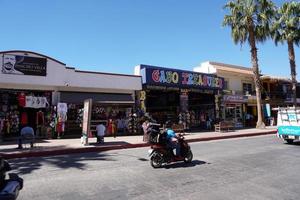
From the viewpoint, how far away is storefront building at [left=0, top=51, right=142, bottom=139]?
60.2 feet

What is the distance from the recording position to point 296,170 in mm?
9227

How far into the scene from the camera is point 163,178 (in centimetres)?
834

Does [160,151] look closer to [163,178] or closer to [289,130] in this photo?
[163,178]

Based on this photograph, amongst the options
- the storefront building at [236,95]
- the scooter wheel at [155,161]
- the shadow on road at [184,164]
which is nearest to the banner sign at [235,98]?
the storefront building at [236,95]

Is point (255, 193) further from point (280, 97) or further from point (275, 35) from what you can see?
point (280, 97)

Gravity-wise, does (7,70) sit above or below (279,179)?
above

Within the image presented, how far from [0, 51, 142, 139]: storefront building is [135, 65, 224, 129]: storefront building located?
2447 millimetres

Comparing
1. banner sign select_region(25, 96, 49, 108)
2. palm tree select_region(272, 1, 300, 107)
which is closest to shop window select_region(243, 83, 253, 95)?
palm tree select_region(272, 1, 300, 107)

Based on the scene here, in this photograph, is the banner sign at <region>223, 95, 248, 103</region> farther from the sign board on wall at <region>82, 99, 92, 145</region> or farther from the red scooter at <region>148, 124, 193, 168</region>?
the red scooter at <region>148, 124, 193, 168</region>

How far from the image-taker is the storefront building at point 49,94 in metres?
18.3

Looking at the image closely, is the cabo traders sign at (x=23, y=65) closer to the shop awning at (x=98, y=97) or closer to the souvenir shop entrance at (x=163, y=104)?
the shop awning at (x=98, y=97)

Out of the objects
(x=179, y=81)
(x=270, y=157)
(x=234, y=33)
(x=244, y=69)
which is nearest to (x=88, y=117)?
(x=270, y=157)

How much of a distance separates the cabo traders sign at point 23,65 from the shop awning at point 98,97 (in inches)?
83.6

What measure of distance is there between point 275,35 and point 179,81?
526 inches
